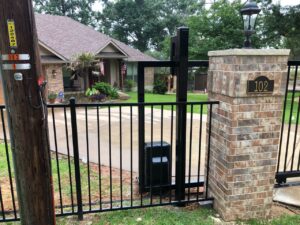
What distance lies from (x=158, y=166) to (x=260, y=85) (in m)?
1.47

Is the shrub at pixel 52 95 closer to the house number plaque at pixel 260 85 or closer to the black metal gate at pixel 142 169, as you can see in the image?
the black metal gate at pixel 142 169

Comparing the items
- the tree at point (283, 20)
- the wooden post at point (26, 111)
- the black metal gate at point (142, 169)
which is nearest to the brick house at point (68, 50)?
the tree at point (283, 20)

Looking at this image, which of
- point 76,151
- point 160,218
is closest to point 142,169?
point 160,218

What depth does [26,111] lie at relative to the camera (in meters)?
1.51

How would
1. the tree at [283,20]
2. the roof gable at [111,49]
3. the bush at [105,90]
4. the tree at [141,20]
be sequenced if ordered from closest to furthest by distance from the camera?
the tree at [283,20]
the bush at [105,90]
the roof gable at [111,49]
the tree at [141,20]

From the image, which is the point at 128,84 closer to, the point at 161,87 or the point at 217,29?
the point at 161,87

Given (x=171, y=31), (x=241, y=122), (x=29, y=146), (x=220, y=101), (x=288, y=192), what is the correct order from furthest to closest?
(x=171, y=31) → (x=288, y=192) → (x=220, y=101) → (x=241, y=122) → (x=29, y=146)

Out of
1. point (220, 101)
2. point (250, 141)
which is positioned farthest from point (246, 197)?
point (220, 101)

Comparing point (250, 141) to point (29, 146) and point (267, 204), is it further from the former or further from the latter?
point (29, 146)

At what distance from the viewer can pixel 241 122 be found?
8.09 feet

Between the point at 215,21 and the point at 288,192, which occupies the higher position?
the point at 215,21

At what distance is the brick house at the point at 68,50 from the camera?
1225 cm

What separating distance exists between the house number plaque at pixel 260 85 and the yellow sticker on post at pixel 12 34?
6.11 feet

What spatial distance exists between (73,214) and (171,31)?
96.0 ft
